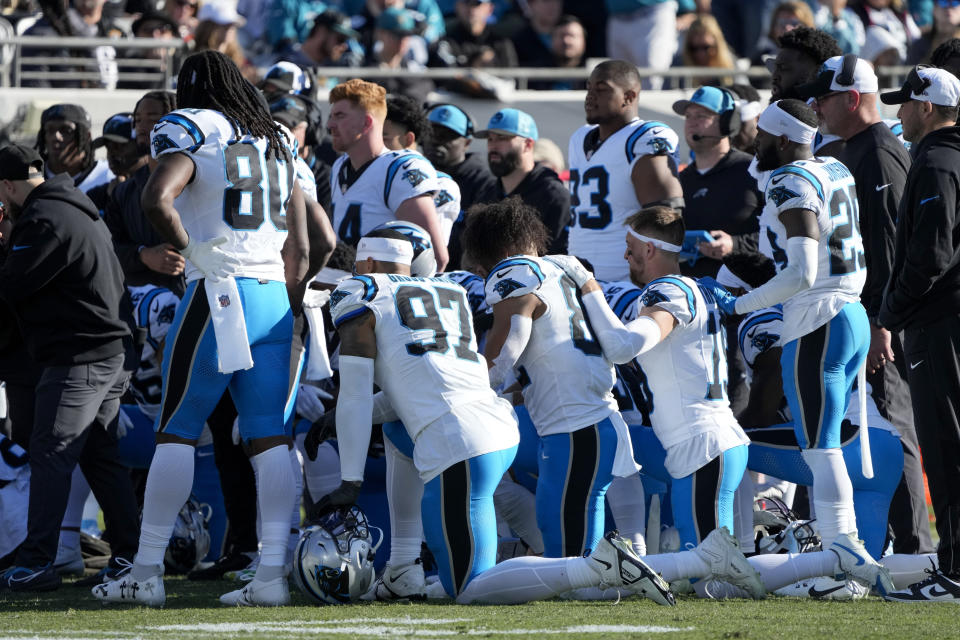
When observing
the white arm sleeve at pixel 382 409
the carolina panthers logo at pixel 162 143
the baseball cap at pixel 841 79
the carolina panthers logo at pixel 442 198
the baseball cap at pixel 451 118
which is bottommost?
the white arm sleeve at pixel 382 409

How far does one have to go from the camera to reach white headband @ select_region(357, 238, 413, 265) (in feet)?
18.6

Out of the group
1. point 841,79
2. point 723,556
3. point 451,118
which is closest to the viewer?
point 723,556

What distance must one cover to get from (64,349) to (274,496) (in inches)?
59.3

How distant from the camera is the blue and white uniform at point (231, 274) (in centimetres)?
534

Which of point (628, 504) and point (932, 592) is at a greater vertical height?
point (628, 504)

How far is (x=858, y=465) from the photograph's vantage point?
6.00 metres

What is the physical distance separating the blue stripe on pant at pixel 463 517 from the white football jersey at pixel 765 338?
5.65 feet

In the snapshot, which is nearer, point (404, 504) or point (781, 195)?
point (404, 504)

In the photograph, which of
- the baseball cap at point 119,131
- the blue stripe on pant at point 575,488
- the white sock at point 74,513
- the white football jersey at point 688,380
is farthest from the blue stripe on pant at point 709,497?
the baseball cap at point 119,131

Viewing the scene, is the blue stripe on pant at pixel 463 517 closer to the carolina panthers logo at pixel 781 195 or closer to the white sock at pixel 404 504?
the white sock at pixel 404 504

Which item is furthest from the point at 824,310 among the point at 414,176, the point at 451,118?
the point at 451,118

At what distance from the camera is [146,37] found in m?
12.1

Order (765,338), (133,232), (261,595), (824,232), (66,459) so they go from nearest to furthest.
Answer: (261,595) → (824,232) → (66,459) → (765,338) → (133,232)

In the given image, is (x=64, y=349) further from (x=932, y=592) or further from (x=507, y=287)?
(x=932, y=592)
